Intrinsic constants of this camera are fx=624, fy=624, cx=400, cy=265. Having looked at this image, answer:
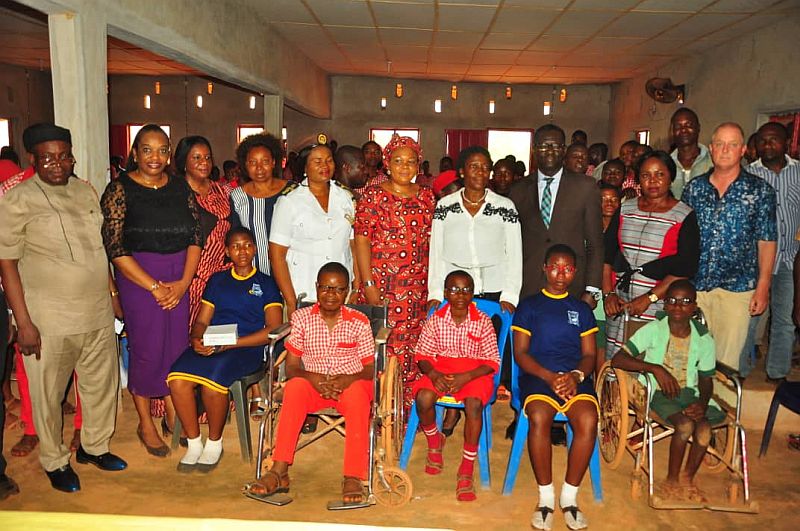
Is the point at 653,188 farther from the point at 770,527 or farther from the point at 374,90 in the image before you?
the point at 374,90

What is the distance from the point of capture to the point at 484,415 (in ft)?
11.5

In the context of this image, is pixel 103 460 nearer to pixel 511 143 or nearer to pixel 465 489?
pixel 465 489

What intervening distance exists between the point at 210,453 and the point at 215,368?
0.50 meters

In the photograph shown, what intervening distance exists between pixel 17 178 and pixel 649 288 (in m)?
3.66

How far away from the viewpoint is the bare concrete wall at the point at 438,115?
14.4 m

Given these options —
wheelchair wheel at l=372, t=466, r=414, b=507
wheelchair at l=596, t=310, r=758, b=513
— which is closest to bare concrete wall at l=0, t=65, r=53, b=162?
wheelchair wheel at l=372, t=466, r=414, b=507

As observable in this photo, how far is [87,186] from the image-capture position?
10.6 feet

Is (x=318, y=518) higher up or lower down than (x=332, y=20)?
lower down

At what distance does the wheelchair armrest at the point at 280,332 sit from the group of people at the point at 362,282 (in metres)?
0.05

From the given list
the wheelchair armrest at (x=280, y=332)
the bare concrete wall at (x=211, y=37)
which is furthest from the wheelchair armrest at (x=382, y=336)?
the bare concrete wall at (x=211, y=37)

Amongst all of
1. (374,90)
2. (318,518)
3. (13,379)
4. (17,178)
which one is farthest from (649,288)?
(374,90)

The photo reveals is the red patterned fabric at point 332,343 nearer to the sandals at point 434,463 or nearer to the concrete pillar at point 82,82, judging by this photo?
the sandals at point 434,463

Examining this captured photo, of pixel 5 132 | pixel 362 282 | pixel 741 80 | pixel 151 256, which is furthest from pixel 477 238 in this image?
pixel 5 132

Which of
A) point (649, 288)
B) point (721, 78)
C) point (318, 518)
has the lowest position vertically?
point (318, 518)
